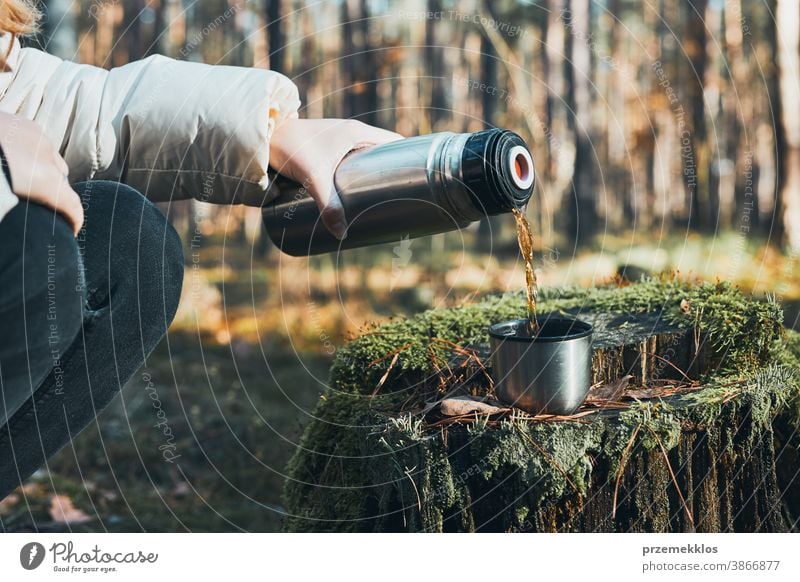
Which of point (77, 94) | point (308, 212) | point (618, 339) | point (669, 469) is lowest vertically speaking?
point (669, 469)

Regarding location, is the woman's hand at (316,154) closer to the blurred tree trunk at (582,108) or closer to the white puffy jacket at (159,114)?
the white puffy jacket at (159,114)

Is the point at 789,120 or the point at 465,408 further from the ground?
the point at 789,120

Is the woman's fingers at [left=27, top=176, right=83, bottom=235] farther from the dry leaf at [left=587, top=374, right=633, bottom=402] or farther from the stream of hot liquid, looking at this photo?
the dry leaf at [left=587, top=374, right=633, bottom=402]

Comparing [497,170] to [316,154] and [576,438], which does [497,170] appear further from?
A: [576,438]

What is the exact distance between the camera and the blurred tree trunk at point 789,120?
803 centimetres

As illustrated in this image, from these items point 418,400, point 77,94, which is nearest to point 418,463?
point 418,400

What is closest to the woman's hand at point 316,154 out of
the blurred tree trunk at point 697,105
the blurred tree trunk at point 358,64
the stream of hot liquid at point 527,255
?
the stream of hot liquid at point 527,255

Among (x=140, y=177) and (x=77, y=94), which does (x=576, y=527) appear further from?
(x=77, y=94)

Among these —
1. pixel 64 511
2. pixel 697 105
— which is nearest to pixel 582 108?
pixel 697 105

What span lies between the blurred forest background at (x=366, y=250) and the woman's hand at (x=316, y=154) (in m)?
0.56

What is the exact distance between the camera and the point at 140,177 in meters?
2.00

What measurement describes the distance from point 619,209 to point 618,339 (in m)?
30.5

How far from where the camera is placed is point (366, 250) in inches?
456

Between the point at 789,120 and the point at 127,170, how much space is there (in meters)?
7.96
